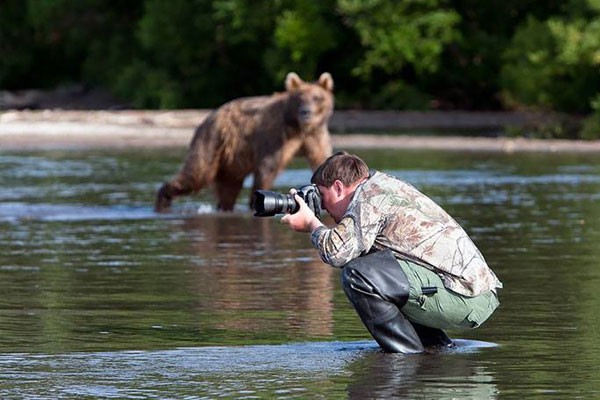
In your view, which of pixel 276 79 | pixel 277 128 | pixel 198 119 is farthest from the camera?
pixel 276 79

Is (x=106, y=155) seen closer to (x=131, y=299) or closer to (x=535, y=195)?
(x=535, y=195)

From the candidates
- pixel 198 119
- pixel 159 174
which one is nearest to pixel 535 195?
pixel 159 174

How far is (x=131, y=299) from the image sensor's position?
10555 millimetres

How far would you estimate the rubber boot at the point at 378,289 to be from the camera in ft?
25.3

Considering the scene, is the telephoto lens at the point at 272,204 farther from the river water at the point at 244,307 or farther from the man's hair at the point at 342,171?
the river water at the point at 244,307

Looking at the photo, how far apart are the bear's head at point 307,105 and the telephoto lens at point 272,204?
9.98 meters

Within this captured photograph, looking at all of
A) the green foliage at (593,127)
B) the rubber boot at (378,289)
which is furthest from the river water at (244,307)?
the green foliage at (593,127)

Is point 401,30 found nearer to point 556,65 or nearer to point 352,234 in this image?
point 556,65

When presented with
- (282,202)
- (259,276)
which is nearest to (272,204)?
(282,202)

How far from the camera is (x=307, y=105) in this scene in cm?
1781

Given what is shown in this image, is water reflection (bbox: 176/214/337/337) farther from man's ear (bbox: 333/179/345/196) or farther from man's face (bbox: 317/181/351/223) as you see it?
man's ear (bbox: 333/179/345/196)

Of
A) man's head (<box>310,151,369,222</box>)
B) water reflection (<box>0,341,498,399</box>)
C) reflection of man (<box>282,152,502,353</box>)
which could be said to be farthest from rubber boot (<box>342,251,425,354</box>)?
man's head (<box>310,151,369,222</box>)

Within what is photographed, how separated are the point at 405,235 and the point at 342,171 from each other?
412 millimetres

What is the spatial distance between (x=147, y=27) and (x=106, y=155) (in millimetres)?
13844
